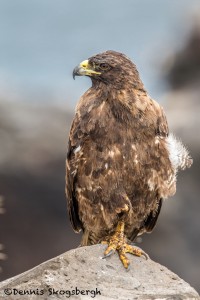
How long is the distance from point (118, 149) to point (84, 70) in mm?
876

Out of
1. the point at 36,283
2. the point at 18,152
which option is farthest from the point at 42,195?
the point at 36,283

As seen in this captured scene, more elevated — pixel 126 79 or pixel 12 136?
pixel 12 136

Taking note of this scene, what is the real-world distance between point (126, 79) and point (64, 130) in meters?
8.03

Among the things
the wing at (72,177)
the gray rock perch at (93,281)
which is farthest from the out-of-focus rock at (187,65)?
the gray rock perch at (93,281)

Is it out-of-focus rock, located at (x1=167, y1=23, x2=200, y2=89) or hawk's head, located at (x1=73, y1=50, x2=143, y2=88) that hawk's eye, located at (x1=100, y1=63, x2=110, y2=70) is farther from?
out-of-focus rock, located at (x1=167, y1=23, x2=200, y2=89)

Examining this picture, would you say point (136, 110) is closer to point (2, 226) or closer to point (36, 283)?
point (36, 283)

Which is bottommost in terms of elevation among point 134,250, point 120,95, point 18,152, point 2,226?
point 134,250

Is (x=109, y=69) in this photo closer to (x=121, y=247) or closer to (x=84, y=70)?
(x=84, y=70)

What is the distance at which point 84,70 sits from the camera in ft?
37.1

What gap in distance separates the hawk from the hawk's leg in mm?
13

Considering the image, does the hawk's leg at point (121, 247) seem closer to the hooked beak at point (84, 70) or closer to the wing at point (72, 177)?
the wing at point (72, 177)

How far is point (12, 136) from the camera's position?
19.0 m

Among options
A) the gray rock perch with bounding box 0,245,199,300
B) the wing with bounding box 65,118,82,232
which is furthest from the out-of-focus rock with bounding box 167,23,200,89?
the gray rock perch with bounding box 0,245,199,300

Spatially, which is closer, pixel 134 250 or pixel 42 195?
pixel 134 250
